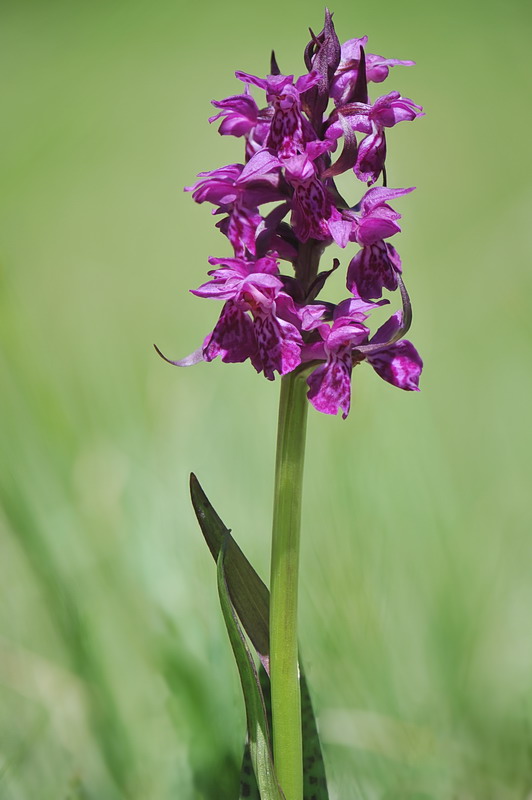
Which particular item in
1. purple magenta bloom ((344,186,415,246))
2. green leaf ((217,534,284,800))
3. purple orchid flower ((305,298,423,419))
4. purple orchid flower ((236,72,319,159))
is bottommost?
green leaf ((217,534,284,800))

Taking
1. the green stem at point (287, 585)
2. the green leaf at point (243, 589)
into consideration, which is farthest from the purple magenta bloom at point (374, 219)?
the green leaf at point (243, 589)

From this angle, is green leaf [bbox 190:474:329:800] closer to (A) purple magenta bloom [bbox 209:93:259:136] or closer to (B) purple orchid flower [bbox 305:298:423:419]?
(B) purple orchid flower [bbox 305:298:423:419]

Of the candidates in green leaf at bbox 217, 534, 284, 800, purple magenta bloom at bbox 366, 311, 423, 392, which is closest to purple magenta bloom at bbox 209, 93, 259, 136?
purple magenta bloom at bbox 366, 311, 423, 392

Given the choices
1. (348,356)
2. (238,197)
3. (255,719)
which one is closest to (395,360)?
(348,356)

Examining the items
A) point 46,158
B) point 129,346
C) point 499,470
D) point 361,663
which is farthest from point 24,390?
point 46,158

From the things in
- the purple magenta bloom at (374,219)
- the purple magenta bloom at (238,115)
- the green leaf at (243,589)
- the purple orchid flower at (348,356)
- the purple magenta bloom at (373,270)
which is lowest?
the green leaf at (243,589)

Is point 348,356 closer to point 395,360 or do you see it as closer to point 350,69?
point 395,360

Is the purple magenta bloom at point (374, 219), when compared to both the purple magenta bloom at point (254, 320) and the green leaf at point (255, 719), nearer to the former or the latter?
the purple magenta bloom at point (254, 320)

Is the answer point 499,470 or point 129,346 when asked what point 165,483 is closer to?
point 129,346
